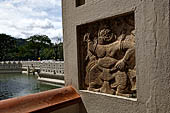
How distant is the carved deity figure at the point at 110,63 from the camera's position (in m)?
1.69

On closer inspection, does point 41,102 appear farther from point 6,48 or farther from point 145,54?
point 6,48

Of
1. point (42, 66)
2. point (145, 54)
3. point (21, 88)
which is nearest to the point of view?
point (145, 54)

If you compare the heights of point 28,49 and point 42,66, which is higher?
point 28,49

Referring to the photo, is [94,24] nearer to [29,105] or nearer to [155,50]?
[155,50]

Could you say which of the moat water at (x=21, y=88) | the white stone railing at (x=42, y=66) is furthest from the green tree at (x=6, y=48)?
the moat water at (x=21, y=88)

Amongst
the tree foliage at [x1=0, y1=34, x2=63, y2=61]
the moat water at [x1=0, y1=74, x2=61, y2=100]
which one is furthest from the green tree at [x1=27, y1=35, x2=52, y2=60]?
the moat water at [x1=0, y1=74, x2=61, y2=100]

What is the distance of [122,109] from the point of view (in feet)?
5.63

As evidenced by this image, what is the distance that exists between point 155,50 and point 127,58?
0.35 m

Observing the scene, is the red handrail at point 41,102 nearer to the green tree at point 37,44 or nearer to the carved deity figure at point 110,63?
the carved deity figure at point 110,63

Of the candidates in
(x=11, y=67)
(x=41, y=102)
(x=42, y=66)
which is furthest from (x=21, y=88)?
(x=11, y=67)

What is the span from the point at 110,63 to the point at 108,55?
0.11 m

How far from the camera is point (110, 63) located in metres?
1.86

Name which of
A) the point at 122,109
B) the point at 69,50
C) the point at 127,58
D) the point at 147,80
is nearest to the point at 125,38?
the point at 127,58

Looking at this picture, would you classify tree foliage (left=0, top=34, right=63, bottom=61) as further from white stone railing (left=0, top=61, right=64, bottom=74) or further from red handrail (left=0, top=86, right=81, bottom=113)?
red handrail (left=0, top=86, right=81, bottom=113)
